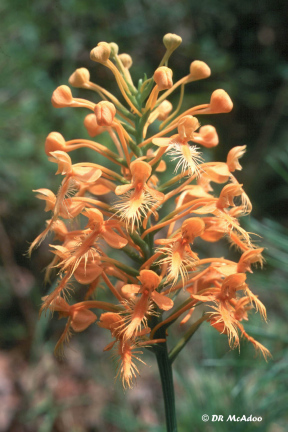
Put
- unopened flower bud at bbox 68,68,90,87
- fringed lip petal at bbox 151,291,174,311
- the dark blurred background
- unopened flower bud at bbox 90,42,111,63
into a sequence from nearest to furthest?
fringed lip petal at bbox 151,291,174,311 < unopened flower bud at bbox 90,42,111,63 < unopened flower bud at bbox 68,68,90,87 < the dark blurred background

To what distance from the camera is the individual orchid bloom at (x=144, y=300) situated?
1083 millimetres

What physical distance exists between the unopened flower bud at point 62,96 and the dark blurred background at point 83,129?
140 cm

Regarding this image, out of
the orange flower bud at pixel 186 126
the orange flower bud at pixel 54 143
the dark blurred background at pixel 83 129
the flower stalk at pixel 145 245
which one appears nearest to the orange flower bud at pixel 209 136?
the flower stalk at pixel 145 245

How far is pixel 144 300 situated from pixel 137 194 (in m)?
0.26

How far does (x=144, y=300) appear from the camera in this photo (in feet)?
3.73

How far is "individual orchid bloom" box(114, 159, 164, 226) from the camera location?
111 centimetres

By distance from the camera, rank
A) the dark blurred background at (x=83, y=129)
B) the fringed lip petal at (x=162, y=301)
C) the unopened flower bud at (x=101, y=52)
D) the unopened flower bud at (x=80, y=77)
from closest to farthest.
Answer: the fringed lip petal at (x=162, y=301), the unopened flower bud at (x=101, y=52), the unopened flower bud at (x=80, y=77), the dark blurred background at (x=83, y=129)

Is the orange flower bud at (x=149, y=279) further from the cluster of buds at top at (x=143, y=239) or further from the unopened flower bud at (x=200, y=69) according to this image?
the unopened flower bud at (x=200, y=69)

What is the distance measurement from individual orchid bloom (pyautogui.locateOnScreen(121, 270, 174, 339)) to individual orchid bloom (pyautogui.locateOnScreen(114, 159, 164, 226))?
0.13 meters

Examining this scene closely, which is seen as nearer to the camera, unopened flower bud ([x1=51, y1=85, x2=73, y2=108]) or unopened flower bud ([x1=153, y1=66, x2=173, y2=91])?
unopened flower bud ([x1=153, y1=66, x2=173, y2=91])

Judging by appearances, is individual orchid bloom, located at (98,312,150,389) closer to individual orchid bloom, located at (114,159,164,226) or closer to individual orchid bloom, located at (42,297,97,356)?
individual orchid bloom, located at (42,297,97,356)

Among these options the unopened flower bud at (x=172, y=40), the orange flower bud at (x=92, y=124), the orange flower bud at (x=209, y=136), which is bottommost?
the orange flower bud at (x=92, y=124)

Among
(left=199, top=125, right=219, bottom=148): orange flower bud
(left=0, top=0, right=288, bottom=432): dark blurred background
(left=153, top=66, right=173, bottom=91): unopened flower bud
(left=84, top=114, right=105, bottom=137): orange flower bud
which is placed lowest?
(left=0, top=0, right=288, bottom=432): dark blurred background

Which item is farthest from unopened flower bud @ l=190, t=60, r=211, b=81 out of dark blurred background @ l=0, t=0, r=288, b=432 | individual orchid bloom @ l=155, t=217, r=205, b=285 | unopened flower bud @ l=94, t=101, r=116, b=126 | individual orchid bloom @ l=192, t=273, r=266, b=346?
dark blurred background @ l=0, t=0, r=288, b=432
